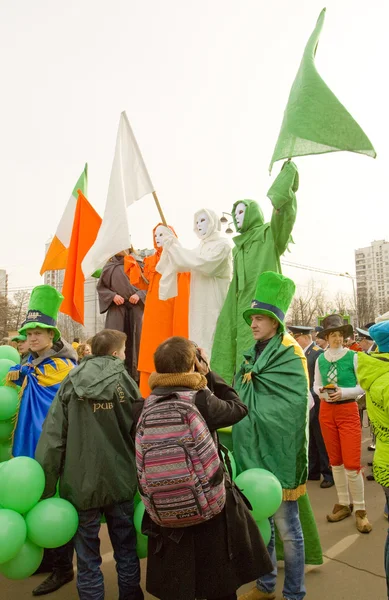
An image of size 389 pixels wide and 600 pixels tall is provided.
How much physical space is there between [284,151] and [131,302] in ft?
10.2

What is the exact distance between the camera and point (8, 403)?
3.47 meters

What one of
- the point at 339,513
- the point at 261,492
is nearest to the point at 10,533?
the point at 261,492

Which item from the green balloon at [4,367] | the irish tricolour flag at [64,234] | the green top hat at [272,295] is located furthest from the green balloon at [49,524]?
the irish tricolour flag at [64,234]

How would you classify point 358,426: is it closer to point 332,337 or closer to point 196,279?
point 332,337

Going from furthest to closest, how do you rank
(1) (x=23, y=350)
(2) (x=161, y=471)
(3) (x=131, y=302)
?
(3) (x=131, y=302) → (1) (x=23, y=350) → (2) (x=161, y=471)

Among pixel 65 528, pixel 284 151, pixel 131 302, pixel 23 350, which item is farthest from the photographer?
pixel 131 302

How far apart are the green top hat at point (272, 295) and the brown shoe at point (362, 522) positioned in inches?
92.5

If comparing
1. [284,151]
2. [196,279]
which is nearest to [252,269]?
[196,279]

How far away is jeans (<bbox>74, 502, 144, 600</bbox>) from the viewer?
298 cm

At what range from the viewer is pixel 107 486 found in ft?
9.65

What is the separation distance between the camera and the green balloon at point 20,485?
2656mm

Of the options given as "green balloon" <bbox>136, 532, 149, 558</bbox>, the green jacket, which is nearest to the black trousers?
"green balloon" <bbox>136, 532, 149, 558</bbox>

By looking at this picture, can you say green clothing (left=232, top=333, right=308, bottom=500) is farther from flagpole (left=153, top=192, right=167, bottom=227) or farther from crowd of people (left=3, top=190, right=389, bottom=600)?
flagpole (left=153, top=192, right=167, bottom=227)

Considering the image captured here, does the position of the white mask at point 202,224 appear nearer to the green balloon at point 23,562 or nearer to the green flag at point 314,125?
the green flag at point 314,125
